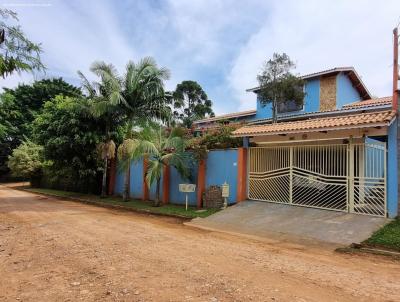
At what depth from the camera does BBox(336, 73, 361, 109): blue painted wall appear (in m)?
21.9

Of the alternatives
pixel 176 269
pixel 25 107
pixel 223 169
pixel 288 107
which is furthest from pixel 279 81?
pixel 25 107

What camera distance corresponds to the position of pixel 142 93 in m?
18.2

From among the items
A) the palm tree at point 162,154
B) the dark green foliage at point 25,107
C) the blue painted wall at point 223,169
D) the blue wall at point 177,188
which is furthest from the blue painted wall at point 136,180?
the dark green foliage at point 25,107

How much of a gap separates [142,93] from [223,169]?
21.8 ft

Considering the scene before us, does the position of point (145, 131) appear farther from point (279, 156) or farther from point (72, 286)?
point (72, 286)

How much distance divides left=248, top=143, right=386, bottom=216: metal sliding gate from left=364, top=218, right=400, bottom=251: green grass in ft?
4.03

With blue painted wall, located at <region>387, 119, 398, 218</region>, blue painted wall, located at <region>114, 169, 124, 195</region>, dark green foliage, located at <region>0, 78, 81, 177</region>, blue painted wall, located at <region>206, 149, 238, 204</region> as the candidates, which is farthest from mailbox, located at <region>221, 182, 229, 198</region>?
dark green foliage, located at <region>0, 78, 81, 177</region>

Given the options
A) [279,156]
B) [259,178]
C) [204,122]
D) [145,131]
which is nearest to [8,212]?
[145,131]

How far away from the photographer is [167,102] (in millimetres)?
18641

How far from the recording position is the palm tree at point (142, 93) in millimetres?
18000

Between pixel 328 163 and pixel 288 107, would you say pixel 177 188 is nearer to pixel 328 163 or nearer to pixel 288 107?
pixel 328 163

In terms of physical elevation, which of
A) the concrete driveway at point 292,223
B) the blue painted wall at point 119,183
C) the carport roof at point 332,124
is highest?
the carport roof at point 332,124

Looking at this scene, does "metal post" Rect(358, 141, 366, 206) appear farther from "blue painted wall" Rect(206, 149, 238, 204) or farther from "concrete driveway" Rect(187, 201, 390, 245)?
"blue painted wall" Rect(206, 149, 238, 204)

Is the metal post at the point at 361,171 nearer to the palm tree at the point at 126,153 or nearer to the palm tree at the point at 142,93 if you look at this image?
the palm tree at the point at 126,153
